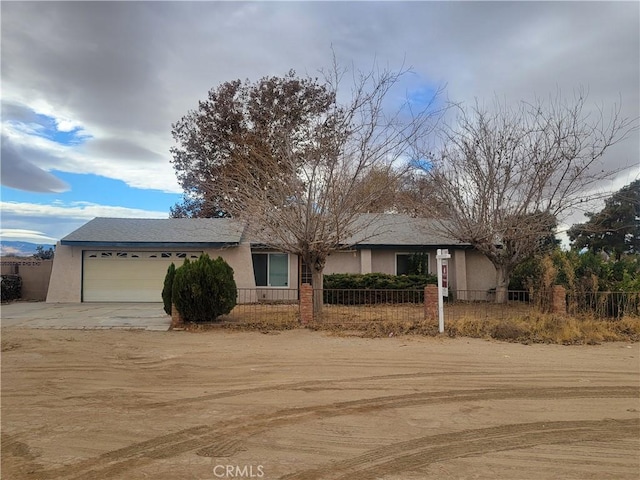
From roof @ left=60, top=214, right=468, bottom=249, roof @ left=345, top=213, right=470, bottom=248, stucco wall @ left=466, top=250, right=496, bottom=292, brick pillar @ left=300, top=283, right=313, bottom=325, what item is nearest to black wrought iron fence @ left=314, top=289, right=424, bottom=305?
roof @ left=60, top=214, right=468, bottom=249

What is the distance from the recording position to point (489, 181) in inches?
690

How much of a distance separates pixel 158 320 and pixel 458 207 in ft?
35.5

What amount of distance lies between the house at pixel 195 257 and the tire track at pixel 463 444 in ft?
45.0

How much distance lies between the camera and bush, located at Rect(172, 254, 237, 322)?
42.1ft

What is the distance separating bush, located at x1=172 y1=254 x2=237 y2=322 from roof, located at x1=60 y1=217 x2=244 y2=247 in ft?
18.2

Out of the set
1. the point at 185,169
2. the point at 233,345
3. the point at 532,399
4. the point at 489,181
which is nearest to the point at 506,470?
the point at 532,399

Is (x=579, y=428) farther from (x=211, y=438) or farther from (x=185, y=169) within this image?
(x=185, y=169)

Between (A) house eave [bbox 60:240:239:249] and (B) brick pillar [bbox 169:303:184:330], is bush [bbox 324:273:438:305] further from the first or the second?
(B) brick pillar [bbox 169:303:184:330]

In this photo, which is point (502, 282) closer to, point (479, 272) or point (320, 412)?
point (479, 272)

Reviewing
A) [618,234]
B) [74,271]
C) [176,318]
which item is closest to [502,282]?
[176,318]

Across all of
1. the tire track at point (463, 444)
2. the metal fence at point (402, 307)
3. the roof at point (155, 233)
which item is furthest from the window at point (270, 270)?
the tire track at point (463, 444)

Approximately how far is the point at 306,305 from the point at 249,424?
287 inches

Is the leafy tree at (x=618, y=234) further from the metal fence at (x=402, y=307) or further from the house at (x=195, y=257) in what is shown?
the metal fence at (x=402, y=307)

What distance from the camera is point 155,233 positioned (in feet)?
69.2
